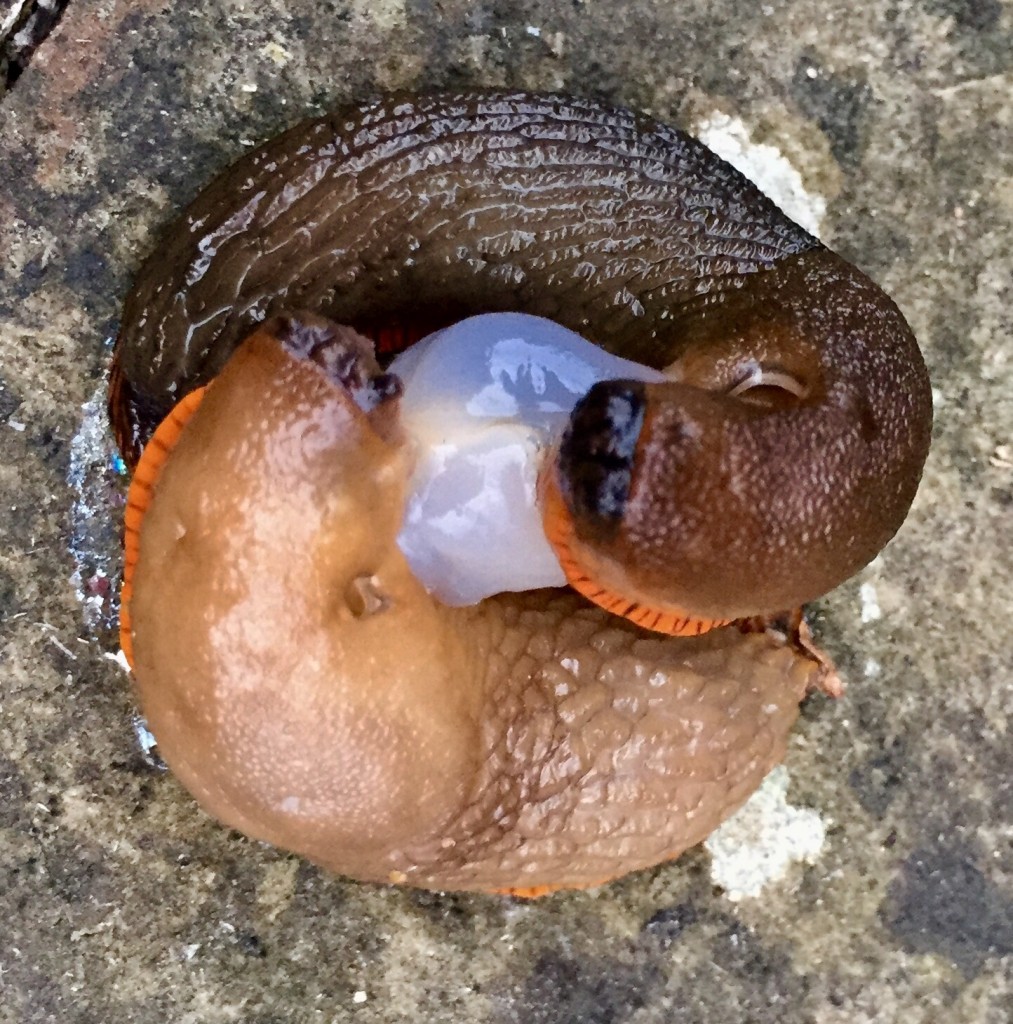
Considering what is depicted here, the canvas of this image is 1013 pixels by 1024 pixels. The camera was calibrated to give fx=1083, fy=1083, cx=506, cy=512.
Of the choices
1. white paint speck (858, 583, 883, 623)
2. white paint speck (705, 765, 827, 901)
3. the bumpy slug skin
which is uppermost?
the bumpy slug skin

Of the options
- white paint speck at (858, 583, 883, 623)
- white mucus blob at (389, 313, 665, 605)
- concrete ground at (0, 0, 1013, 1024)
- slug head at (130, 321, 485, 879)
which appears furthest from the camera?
white paint speck at (858, 583, 883, 623)

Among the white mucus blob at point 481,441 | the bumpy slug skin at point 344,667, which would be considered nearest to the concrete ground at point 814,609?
the bumpy slug skin at point 344,667

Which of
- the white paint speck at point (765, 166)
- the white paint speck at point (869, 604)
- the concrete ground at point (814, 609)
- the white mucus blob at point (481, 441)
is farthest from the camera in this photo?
the white paint speck at point (869, 604)

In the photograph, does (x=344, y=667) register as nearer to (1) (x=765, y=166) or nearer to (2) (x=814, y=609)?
(2) (x=814, y=609)

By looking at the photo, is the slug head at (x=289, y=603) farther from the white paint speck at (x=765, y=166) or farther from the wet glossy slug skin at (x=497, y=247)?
the white paint speck at (x=765, y=166)

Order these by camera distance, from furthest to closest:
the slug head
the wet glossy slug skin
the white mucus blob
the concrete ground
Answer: the concrete ground < the wet glossy slug skin < the white mucus blob < the slug head

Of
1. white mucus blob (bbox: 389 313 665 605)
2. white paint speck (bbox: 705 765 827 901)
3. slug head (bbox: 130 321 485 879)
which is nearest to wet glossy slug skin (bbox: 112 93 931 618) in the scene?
white mucus blob (bbox: 389 313 665 605)

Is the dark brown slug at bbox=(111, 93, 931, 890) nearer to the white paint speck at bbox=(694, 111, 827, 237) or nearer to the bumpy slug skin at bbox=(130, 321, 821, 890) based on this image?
the bumpy slug skin at bbox=(130, 321, 821, 890)
